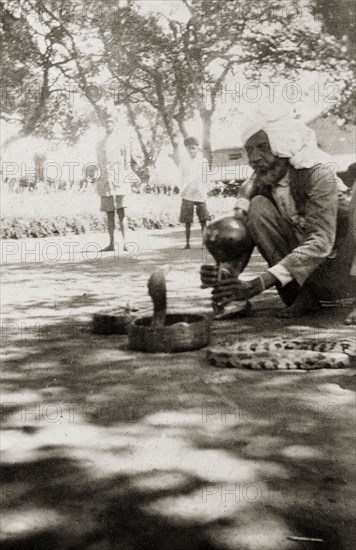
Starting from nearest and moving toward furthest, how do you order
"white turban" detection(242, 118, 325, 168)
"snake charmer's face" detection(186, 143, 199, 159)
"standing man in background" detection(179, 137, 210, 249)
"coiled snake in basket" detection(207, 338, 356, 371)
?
"coiled snake in basket" detection(207, 338, 356, 371) < "white turban" detection(242, 118, 325, 168) < "standing man in background" detection(179, 137, 210, 249) < "snake charmer's face" detection(186, 143, 199, 159)

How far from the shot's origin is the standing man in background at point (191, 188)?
1176 centimetres

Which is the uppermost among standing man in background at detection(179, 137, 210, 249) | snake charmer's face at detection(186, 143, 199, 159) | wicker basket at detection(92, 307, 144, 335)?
snake charmer's face at detection(186, 143, 199, 159)

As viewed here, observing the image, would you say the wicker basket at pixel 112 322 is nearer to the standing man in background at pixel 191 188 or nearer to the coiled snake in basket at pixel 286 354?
the coiled snake in basket at pixel 286 354

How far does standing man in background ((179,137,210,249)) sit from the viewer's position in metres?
11.8

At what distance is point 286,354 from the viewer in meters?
3.58

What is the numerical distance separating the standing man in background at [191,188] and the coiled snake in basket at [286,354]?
7.87 meters

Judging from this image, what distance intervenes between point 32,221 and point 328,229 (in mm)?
11904

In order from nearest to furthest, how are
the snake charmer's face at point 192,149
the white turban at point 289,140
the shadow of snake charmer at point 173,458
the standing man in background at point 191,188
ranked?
the shadow of snake charmer at point 173,458 → the white turban at point 289,140 → the standing man in background at point 191,188 → the snake charmer's face at point 192,149

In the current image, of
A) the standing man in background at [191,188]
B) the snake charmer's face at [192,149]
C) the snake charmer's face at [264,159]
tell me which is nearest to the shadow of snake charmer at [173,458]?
the snake charmer's face at [264,159]

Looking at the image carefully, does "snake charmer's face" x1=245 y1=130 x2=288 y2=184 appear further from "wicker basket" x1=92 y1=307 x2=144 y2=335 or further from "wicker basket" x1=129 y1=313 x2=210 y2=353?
"wicker basket" x1=92 y1=307 x2=144 y2=335

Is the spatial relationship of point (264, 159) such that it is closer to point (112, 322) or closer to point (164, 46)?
point (112, 322)

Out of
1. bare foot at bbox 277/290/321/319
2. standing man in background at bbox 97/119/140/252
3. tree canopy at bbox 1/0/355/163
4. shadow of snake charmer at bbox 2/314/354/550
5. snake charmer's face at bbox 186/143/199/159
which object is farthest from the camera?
tree canopy at bbox 1/0/355/163

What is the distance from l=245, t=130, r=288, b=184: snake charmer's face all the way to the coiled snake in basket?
1.27 m

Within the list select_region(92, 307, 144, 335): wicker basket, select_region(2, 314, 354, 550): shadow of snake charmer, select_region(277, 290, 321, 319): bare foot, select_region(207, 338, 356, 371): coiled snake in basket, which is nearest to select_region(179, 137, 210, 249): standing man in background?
select_region(277, 290, 321, 319): bare foot
